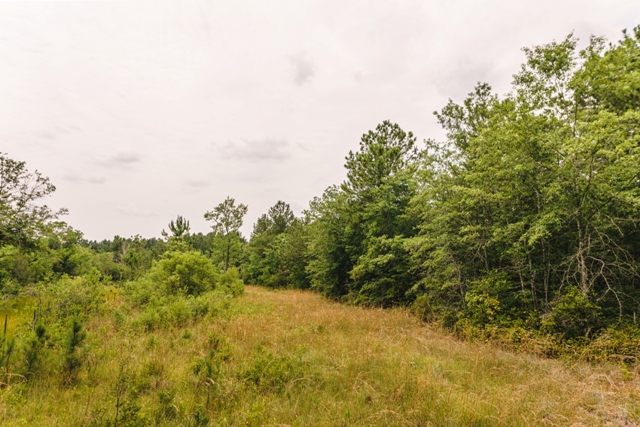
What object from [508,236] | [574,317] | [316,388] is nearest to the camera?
[316,388]

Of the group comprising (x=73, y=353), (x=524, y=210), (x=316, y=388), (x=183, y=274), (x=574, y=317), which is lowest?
Answer: (x=316, y=388)

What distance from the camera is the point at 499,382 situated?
4820mm

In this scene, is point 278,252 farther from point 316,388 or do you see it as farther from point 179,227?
point 316,388

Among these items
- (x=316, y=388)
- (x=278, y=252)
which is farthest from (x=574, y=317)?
(x=278, y=252)

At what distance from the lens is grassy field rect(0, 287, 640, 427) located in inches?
139

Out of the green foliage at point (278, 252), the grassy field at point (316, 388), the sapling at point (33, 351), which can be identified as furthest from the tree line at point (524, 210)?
the green foliage at point (278, 252)

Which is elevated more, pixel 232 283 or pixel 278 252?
pixel 278 252

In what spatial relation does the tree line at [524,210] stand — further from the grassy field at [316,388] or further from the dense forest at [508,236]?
the grassy field at [316,388]

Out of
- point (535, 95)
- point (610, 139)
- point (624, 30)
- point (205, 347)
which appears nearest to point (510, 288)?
point (610, 139)

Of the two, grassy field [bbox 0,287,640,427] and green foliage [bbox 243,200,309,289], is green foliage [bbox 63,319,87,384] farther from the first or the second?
green foliage [bbox 243,200,309,289]

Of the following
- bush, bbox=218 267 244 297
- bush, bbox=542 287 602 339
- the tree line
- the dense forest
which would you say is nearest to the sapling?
the dense forest

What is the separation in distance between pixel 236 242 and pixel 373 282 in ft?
78.3

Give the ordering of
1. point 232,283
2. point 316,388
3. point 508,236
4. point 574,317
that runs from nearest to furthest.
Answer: point 316,388, point 574,317, point 508,236, point 232,283

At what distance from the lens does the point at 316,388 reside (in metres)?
4.50
